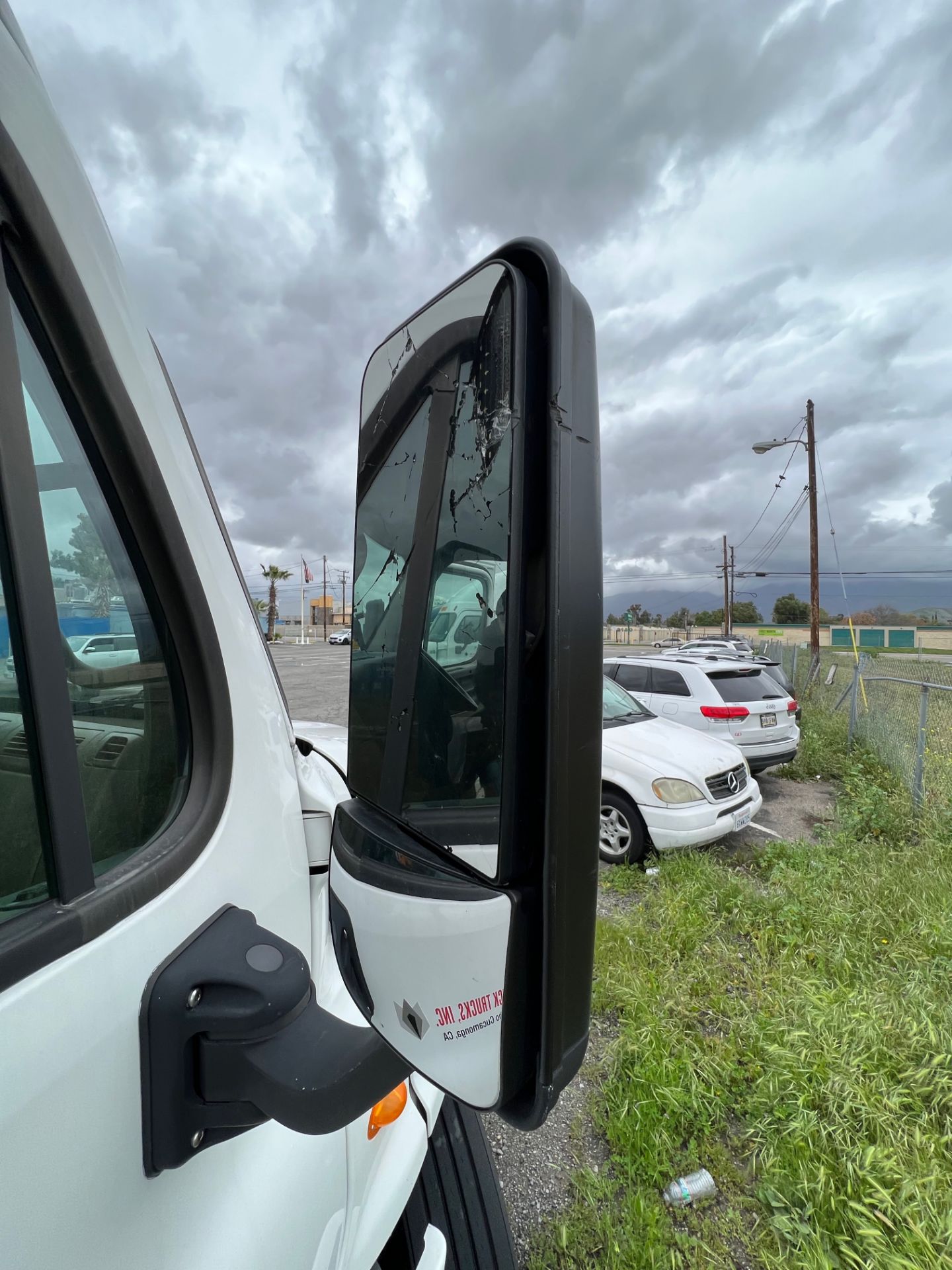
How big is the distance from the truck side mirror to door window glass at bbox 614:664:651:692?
8199mm

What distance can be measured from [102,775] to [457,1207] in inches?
57.5

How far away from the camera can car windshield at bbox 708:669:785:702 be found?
816 cm

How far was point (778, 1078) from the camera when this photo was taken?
263cm

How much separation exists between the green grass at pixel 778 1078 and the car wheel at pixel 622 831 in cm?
81

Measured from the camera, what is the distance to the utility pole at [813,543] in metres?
20.1

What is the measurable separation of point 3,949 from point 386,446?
2.35 feet

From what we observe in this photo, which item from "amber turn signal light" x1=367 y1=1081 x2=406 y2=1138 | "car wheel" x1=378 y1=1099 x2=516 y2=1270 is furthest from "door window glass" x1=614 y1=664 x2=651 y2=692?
"amber turn signal light" x1=367 y1=1081 x2=406 y2=1138

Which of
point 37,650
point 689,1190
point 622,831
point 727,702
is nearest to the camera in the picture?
point 37,650

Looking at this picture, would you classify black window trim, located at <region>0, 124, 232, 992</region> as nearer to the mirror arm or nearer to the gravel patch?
the mirror arm

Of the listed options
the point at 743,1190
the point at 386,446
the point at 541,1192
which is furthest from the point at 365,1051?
the point at 743,1190

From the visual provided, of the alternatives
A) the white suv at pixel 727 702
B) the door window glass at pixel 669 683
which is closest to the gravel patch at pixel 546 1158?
the white suv at pixel 727 702

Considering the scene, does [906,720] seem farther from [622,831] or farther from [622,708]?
[622,831]

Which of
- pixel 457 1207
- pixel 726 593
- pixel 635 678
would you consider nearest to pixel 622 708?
pixel 635 678

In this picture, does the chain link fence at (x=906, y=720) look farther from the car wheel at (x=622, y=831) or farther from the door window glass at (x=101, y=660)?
the door window glass at (x=101, y=660)
